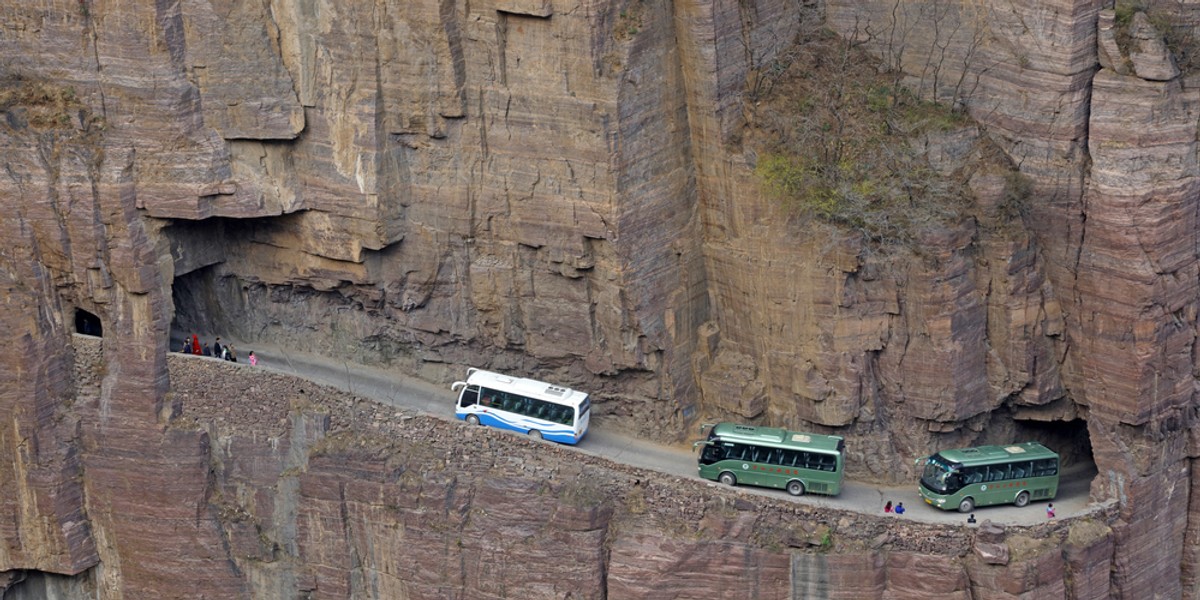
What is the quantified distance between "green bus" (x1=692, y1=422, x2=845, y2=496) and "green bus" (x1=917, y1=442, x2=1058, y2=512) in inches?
111

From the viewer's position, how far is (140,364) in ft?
226

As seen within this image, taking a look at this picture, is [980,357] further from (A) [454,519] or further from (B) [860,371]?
(A) [454,519]

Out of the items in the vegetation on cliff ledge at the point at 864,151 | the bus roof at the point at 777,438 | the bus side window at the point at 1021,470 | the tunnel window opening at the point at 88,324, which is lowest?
the bus side window at the point at 1021,470

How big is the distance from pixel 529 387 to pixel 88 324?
14.8m

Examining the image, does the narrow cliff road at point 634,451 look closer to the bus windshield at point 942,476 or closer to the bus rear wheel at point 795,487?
the bus rear wheel at point 795,487

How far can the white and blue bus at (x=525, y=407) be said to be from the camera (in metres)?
67.1

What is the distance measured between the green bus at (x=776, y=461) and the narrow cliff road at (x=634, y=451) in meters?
0.41

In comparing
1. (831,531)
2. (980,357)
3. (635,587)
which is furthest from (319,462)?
(980,357)

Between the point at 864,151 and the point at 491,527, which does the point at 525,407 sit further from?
the point at 864,151

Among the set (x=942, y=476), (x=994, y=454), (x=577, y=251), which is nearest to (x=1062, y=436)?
(x=994, y=454)

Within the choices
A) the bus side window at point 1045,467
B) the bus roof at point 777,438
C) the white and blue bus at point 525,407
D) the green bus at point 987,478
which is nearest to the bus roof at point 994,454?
the green bus at point 987,478

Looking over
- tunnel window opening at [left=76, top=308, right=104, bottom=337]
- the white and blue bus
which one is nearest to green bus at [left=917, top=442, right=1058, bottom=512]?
the white and blue bus

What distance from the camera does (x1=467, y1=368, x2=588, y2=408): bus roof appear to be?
6719cm

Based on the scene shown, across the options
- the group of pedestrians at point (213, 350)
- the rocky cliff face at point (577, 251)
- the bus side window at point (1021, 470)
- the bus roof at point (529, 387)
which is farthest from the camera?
the group of pedestrians at point (213, 350)
